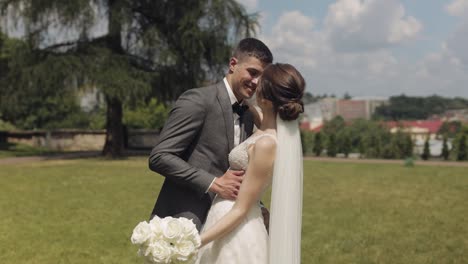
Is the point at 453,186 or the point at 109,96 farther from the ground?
the point at 109,96

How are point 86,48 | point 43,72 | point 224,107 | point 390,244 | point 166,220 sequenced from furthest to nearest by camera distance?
point 86,48 → point 43,72 → point 390,244 → point 224,107 → point 166,220

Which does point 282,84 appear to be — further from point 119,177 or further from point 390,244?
point 119,177

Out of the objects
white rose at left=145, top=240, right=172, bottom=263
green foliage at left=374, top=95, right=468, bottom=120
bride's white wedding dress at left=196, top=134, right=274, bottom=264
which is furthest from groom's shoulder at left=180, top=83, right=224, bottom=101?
green foliage at left=374, top=95, right=468, bottom=120

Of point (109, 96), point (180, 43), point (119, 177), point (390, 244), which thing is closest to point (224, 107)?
point (390, 244)

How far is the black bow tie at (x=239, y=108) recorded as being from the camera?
3.09 m

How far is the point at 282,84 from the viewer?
8.61 feet

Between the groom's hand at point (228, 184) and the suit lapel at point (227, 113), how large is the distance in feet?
0.74

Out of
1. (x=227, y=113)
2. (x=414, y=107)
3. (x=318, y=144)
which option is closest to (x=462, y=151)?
(x=318, y=144)

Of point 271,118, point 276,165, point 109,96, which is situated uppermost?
point 109,96

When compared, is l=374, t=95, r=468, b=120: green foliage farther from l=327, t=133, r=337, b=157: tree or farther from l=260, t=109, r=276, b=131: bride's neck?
l=260, t=109, r=276, b=131: bride's neck

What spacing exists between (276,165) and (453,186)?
510 inches

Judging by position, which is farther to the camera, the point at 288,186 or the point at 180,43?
the point at 180,43

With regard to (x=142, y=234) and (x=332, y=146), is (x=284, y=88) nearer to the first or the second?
(x=142, y=234)

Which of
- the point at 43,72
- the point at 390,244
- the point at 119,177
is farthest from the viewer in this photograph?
the point at 43,72
